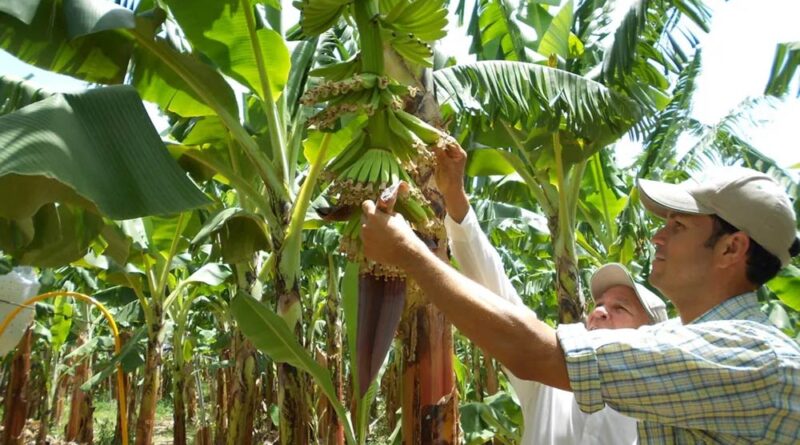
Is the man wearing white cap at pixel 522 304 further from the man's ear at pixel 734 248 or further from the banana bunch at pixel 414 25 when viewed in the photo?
the man's ear at pixel 734 248

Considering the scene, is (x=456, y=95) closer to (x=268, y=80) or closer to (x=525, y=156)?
(x=268, y=80)

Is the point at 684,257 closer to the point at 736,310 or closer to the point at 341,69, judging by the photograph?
the point at 736,310

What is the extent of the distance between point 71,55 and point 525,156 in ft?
8.32

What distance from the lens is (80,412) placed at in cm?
1130

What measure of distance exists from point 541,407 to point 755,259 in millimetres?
710

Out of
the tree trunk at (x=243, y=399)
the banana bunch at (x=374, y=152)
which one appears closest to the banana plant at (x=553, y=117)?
the banana bunch at (x=374, y=152)

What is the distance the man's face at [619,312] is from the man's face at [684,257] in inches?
23.5

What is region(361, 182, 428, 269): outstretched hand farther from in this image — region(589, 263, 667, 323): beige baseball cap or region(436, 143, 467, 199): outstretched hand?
region(589, 263, 667, 323): beige baseball cap

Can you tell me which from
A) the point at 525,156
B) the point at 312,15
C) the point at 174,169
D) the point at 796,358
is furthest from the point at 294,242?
the point at 796,358

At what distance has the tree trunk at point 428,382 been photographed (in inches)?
64.9

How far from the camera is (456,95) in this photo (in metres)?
2.89

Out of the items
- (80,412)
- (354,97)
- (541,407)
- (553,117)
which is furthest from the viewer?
(80,412)

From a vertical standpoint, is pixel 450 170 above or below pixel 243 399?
above

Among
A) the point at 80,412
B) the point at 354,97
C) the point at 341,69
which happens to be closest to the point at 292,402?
the point at 341,69
